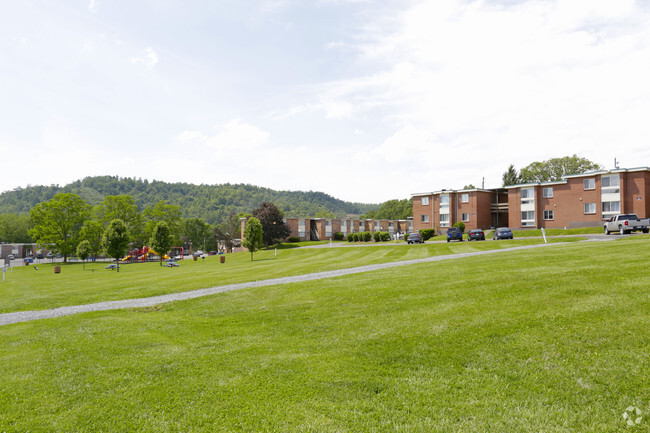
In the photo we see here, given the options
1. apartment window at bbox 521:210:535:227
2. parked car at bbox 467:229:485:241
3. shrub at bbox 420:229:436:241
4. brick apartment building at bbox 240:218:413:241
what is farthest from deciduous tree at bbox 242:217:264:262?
apartment window at bbox 521:210:535:227

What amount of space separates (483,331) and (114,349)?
25.4 feet

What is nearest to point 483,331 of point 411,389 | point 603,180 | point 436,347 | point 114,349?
point 436,347

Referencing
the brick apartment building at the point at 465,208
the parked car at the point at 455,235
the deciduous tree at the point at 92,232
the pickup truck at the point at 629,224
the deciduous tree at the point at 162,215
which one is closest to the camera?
the pickup truck at the point at 629,224

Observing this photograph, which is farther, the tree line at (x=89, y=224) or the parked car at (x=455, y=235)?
the tree line at (x=89, y=224)

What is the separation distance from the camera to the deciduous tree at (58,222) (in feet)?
204

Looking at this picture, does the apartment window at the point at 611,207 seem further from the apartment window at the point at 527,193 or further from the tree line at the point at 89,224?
the tree line at the point at 89,224

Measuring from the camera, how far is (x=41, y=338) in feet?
30.0

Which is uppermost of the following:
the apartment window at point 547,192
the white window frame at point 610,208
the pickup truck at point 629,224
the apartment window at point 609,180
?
the apartment window at point 609,180

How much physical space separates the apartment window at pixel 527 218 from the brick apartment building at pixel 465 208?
6.23m

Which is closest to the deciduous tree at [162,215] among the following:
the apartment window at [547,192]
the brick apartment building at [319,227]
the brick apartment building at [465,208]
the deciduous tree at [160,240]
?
the brick apartment building at [319,227]

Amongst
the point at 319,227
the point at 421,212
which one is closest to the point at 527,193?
the point at 421,212

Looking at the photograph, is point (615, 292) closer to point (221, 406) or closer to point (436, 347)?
point (436, 347)

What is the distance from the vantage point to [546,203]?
56375mm

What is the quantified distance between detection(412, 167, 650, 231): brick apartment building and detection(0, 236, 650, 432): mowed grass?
4919cm
